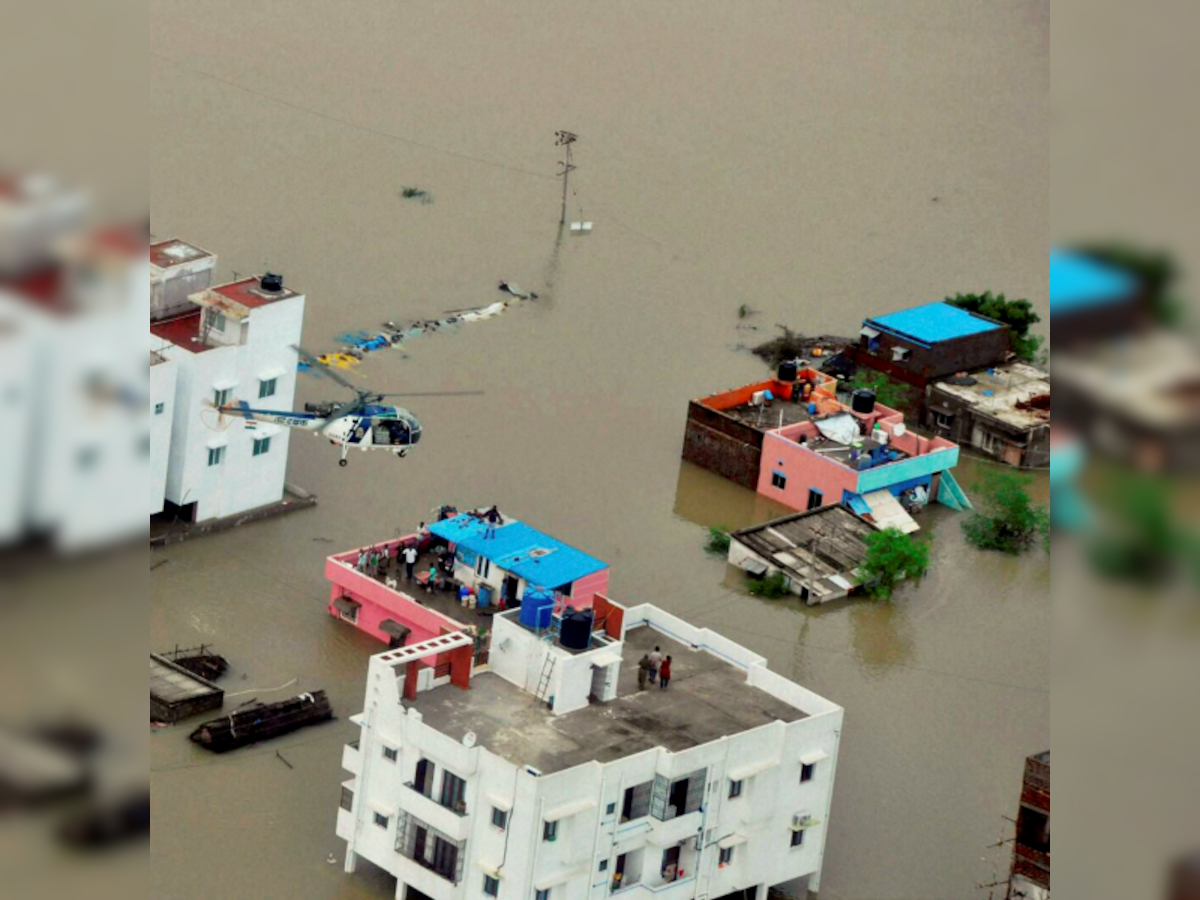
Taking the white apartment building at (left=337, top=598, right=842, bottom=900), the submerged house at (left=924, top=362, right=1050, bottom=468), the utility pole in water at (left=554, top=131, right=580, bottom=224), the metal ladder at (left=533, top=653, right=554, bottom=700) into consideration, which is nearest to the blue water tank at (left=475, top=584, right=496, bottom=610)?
the white apartment building at (left=337, top=598, right=842, bottom=900)

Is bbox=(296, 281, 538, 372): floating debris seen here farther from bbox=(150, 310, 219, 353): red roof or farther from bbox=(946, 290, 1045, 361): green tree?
bbox=(946, 290, 1045, 361): green tree

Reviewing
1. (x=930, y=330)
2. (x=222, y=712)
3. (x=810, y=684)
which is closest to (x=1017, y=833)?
(x=810, y=684)

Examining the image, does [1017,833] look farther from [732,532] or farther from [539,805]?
[732,532]

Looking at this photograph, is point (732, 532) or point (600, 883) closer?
point (600, 883)

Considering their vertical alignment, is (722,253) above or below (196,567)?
above

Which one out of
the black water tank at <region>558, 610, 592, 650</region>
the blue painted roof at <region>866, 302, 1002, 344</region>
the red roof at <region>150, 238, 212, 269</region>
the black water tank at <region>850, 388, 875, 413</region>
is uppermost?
the red roof at <region>150, 238, 212, 269</region>

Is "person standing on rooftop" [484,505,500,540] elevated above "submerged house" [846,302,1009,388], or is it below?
below
